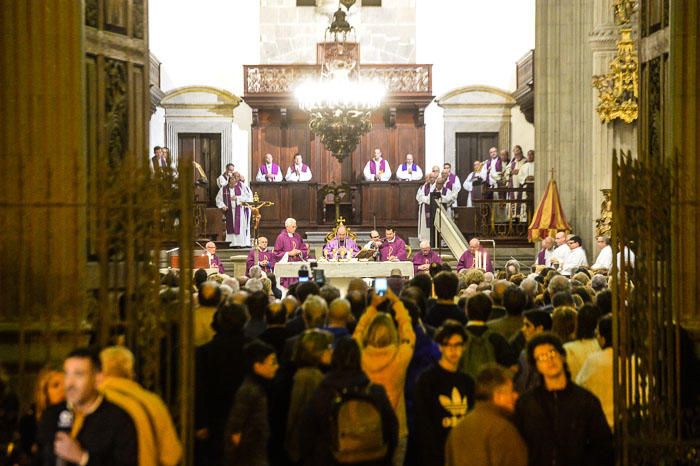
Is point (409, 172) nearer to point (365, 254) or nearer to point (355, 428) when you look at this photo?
point (365, 254)

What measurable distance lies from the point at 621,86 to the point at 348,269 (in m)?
5.28

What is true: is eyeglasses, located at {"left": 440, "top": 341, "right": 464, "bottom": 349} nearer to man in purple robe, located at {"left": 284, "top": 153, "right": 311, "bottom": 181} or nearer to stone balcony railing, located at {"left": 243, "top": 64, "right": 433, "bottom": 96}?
man in purple robe, located at {"left": 284, "top": 153, "right": 311, "bottom": 181}

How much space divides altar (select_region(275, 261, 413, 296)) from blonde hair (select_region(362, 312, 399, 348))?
1085 cm

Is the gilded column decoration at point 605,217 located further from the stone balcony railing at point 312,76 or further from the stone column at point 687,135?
the stone balcony railing at point 312,76

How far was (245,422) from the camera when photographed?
660 cm

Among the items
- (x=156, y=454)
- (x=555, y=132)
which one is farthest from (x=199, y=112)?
(x=156, y=454)

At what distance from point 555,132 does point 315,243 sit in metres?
6.13

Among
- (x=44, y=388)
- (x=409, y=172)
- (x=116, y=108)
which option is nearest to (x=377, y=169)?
(x=409, y=172)

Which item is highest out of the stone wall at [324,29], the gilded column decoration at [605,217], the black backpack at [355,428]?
the stone wall at [324,29]

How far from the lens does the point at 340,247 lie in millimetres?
19016

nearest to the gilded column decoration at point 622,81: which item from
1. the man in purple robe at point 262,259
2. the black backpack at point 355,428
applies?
the man in purple robe at point 262,259

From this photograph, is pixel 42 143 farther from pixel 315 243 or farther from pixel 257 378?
pixel 315 243

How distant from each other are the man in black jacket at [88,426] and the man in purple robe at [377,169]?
76.2 ft

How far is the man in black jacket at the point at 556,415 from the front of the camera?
243 inches
